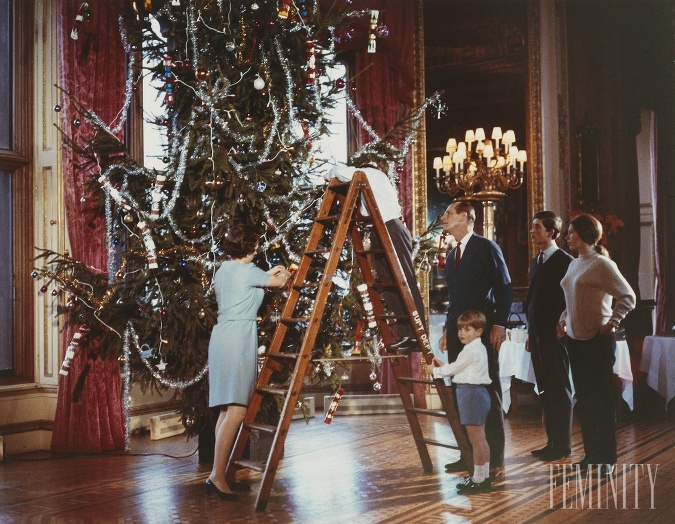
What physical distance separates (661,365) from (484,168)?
8.01 ft

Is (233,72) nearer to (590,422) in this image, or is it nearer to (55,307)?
(55,307)

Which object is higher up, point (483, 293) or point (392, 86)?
point (392, 86)

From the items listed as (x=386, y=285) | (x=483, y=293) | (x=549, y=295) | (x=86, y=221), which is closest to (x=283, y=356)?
(x=386, y=285)

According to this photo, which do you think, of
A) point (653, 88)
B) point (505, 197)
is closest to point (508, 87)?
point (505, 197)

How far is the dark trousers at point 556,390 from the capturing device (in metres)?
4.82

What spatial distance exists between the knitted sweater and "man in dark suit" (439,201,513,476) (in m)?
0.38

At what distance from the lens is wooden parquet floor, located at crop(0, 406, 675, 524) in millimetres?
3568

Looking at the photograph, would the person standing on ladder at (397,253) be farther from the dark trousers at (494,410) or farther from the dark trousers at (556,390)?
the dark trousers at (556,390)

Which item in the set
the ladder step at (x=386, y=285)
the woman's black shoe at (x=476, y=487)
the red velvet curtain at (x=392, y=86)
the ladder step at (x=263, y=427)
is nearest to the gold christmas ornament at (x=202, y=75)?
the ladder step at (x=386, y=285)

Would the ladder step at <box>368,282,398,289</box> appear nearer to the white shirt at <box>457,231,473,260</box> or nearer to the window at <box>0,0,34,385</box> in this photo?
the white shirt at <box>457,231,473,260</box>

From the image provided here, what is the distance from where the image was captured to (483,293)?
441 cm

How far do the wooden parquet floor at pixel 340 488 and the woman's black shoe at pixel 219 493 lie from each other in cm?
4

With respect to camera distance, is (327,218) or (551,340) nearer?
(327,218)

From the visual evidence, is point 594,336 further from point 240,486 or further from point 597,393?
point 240,486
